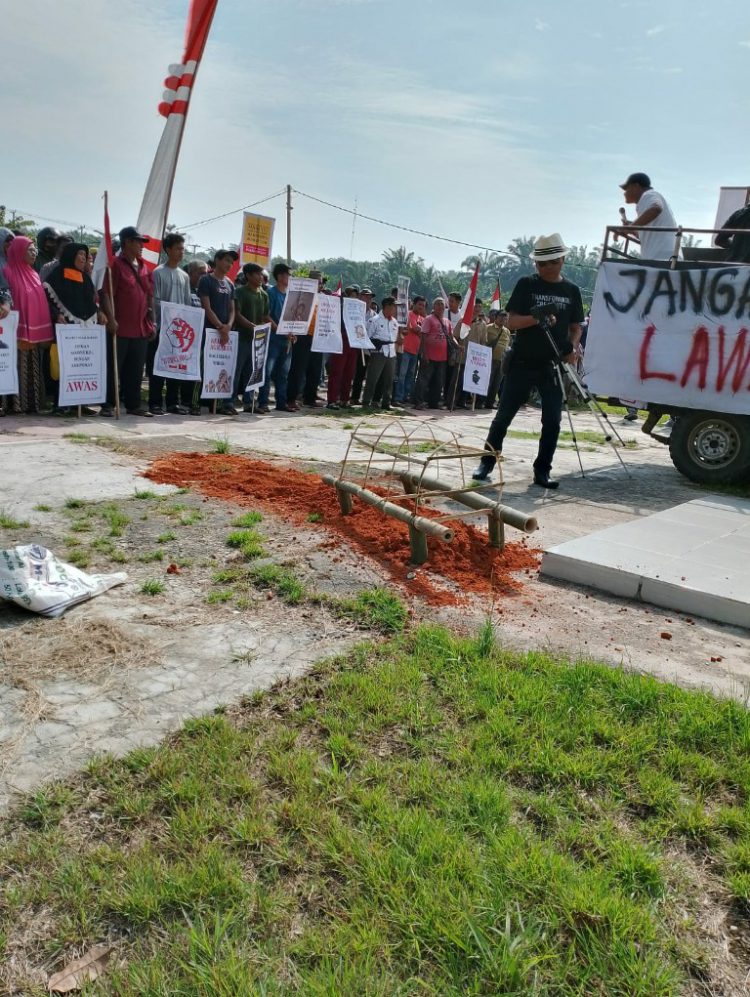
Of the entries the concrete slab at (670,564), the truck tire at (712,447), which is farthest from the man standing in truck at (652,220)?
the concrete slab at (670,564)

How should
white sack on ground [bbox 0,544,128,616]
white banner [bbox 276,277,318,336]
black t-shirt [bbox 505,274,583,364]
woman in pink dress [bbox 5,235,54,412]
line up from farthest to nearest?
white banner [bbox 276,277,318,336] → woman in pink dress [bbox 5,235,54,412] → black t-shirt [bbox 505,274,583,364] → white sack on ground [bbox 0,544,128,616]

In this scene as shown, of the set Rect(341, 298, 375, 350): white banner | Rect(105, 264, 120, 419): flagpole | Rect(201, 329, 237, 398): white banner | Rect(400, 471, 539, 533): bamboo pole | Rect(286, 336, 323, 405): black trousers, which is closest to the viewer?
Rect(400, 471, 539, 533): bamboo pole

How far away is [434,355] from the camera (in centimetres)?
1558

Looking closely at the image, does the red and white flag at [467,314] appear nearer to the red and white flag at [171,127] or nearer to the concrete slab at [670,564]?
the red and white flag at [171,127]

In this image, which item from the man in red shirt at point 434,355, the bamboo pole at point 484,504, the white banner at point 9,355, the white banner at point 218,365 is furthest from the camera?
the man in red shirt at point 434,355

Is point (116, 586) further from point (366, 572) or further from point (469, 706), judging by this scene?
point (469, 706)

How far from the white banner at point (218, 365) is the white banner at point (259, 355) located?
0.33m

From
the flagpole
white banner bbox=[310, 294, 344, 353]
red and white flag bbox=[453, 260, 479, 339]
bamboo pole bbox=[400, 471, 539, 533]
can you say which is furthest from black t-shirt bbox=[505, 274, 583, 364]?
red and white flag bbox=[453, 260, 479, 339]

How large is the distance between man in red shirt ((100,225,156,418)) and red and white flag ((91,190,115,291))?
0.36 feet

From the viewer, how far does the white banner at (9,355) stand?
859 centimetres

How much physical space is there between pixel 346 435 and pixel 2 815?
318 inches

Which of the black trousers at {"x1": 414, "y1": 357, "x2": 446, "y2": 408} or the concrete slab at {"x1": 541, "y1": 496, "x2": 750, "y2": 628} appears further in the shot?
the black trousers at {"x1": 414, "y1": 357, "x2": 446, "y2": 408}

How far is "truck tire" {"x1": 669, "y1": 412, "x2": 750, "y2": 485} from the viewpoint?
Answer: 26.1 ft

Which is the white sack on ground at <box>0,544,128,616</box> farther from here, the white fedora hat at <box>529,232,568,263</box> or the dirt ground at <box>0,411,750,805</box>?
the white fedora hat at <box>529,232,568,263</box>
